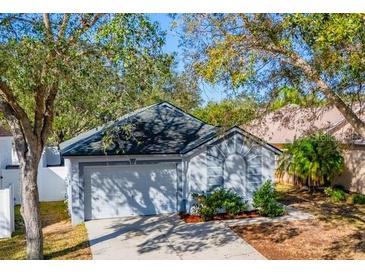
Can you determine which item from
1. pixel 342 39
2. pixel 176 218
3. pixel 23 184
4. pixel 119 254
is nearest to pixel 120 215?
pixel 176 218

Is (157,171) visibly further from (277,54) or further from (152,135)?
(277,54)

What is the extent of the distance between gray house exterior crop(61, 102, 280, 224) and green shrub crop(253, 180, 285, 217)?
0.61m

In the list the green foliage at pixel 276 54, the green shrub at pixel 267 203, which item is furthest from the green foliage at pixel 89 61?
the green shrub at pixel 267 203

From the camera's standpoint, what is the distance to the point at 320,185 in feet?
58.6

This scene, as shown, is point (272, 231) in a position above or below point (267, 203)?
below

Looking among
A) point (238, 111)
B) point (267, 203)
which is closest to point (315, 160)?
point (267, 203)

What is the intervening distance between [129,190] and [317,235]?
6331 mm

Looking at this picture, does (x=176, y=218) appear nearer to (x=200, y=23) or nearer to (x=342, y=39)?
(x=200, y=23)

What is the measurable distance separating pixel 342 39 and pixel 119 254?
7.02 m

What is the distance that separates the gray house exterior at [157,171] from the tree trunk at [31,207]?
3447 millimetres

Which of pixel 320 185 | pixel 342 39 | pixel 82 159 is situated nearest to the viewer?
pixel 342 39

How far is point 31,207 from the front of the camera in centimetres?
943

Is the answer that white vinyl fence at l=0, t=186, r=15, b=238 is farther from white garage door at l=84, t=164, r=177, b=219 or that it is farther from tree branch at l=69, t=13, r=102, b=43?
tree branch at l=69, t=13, r=102, b=43

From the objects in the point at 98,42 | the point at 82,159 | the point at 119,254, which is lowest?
the point at 119,254
